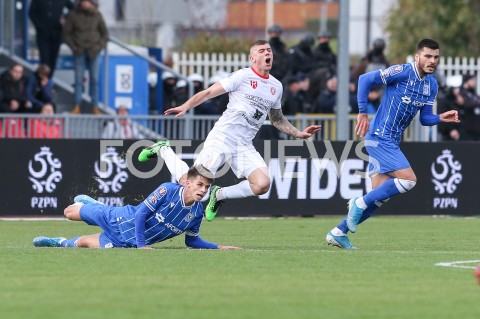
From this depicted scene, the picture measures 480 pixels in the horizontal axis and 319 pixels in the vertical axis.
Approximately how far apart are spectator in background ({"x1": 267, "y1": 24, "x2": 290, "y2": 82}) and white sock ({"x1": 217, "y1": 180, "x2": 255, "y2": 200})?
11184mm

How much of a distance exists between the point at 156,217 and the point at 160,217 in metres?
0.04

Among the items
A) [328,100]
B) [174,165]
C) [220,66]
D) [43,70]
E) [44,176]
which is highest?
[220,66]

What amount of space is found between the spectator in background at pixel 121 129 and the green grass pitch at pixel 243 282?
285 inches

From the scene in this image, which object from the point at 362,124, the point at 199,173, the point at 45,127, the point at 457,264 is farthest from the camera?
the point at 45,127

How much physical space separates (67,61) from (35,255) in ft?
50.5

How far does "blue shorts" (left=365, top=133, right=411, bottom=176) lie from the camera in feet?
49.1

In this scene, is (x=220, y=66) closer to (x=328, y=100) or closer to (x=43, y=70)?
(x=328, y=100)

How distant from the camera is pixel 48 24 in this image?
1016 inches

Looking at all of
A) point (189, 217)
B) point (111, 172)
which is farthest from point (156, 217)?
point (111, 172)

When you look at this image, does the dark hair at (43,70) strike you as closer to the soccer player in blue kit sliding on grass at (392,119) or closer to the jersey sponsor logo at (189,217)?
the soccer player in blue kit sliding on grass at (392,119)

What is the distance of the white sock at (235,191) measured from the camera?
580 inches

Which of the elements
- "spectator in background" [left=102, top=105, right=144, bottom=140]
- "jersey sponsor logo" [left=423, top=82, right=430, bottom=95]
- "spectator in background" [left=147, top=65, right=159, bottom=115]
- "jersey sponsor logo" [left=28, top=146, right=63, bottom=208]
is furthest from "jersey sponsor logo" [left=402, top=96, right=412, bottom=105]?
"spectator in background" [left=147, top=65, right=159, bottom=115]

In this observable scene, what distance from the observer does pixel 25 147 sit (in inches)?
810

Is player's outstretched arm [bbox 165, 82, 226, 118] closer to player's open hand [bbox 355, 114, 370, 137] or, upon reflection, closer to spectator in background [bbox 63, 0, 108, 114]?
player's open hand [bbox 355, 114, 370, 137]
